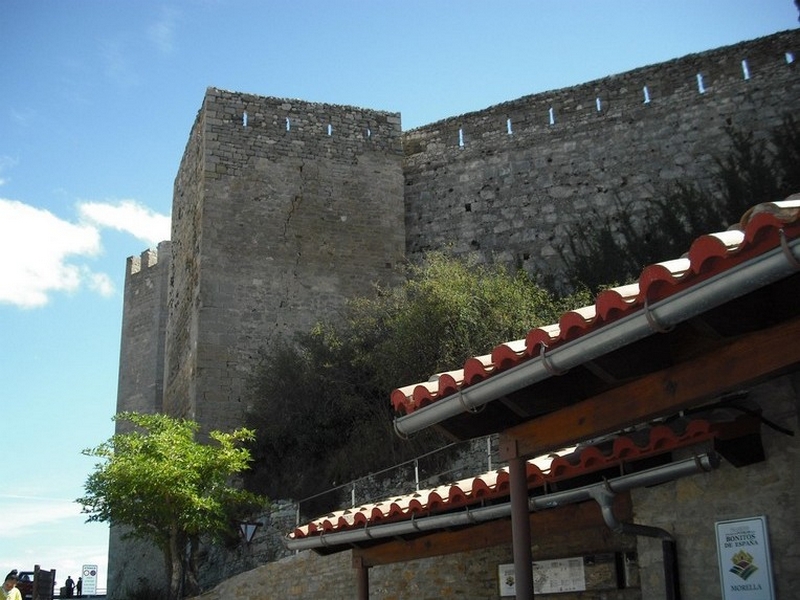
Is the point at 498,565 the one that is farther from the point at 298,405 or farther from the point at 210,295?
the point at 210,295

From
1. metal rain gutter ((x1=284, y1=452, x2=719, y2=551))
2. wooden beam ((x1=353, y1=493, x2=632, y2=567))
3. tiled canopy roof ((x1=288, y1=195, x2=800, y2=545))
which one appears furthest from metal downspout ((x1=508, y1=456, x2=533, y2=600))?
wooden beam ((x1=353, y1=493, x2=632, y2=567))

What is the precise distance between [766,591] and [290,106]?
55.5 feet

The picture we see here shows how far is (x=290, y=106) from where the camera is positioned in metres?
21.0

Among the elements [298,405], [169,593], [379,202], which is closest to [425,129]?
[379,202]

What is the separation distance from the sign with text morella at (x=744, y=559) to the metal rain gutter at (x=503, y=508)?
411mm

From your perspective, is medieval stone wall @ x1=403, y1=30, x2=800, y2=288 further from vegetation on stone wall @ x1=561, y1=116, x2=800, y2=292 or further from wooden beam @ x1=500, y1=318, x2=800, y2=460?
wooden beam @ x1=500, y1=318, x2=800, y2=460

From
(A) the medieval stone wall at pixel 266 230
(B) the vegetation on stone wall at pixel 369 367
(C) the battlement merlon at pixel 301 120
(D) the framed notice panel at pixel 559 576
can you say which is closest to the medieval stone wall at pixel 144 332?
(A) the medieval stone wall at pixel 266 230

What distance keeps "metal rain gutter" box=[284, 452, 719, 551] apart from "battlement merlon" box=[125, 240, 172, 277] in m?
20.9

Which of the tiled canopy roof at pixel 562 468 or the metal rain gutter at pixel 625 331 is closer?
the metal rain gutter at pixel 625 331

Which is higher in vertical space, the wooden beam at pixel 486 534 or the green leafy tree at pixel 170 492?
the green leafy tree at pixel 170 492

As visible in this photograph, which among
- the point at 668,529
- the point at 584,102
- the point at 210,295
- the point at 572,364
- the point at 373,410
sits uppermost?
the point at 584,102

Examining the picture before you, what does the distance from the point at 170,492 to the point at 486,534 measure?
691 centimetres

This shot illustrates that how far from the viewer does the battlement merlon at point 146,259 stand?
2953 centimetres

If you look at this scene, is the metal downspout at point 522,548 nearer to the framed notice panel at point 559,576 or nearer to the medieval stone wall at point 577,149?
the framed notice panel at point 559,576
